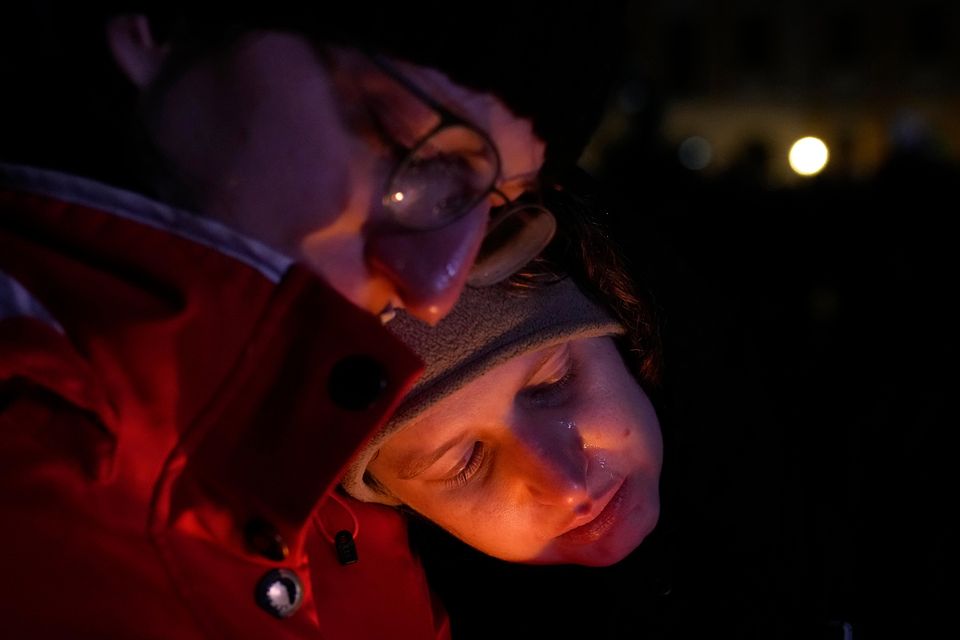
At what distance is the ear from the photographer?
154 centimetres

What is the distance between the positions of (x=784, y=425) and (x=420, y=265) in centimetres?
192

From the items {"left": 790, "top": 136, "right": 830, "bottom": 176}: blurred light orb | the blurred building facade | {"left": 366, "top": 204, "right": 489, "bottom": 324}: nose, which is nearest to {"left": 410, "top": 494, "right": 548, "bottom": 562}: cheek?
{"left": 366, "top": 204, "right": 489, "bottom": 324}: nose

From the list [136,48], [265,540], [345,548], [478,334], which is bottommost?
[345,548]

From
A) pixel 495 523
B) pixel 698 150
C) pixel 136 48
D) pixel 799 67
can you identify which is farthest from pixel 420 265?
pixel 799 67

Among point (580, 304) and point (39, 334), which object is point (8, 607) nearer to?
point (39, 334)

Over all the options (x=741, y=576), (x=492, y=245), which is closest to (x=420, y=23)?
(x=492, y=245)

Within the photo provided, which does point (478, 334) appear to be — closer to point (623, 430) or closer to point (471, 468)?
point (471, 468)

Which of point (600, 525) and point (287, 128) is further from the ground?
point (287, 128)

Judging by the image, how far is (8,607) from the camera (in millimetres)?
1459

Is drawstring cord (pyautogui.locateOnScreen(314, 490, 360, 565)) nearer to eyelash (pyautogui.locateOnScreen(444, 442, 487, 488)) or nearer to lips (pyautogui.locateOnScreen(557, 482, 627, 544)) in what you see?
eyelash (pyautogui.locateOnScreen(444, 442, 487, 488))

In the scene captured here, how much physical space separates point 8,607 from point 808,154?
40.5 ft

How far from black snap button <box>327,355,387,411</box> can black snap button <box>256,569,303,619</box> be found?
363 millimetres

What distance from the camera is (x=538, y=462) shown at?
2205mm

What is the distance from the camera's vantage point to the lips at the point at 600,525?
2320mm
